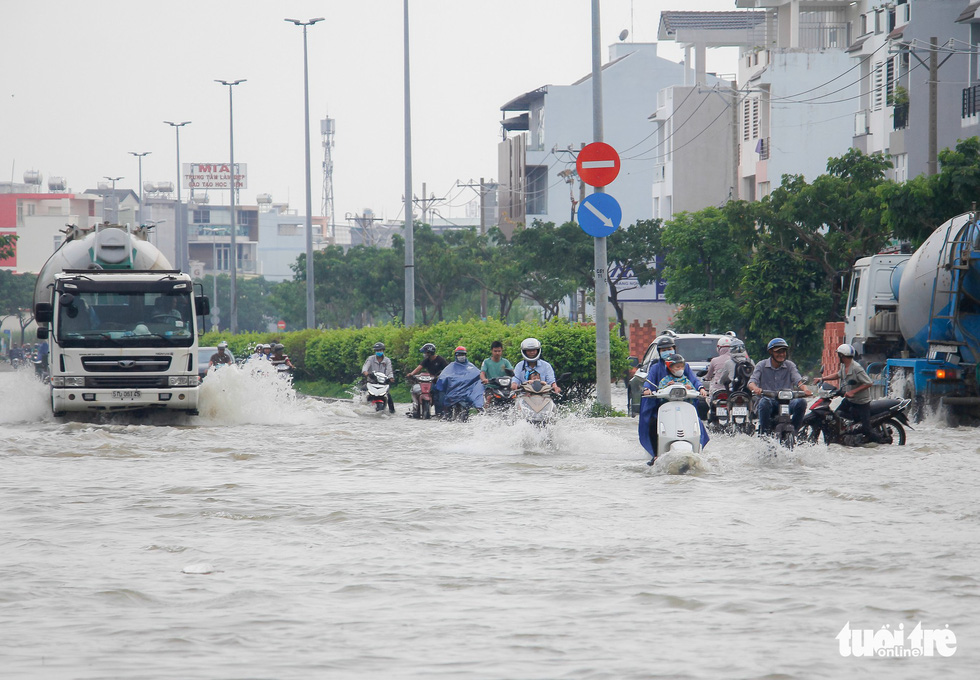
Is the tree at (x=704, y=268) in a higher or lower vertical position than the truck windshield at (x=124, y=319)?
higher

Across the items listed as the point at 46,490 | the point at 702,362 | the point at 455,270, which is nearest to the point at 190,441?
the point at 46,490

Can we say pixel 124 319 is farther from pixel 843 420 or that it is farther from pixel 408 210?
pixel 408 210

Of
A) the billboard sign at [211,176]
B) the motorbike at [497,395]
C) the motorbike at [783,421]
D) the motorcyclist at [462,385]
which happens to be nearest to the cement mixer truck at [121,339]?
the motorcyclist at [462,385]

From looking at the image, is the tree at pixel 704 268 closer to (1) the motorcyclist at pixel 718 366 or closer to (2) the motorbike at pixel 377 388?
(2) the motorbike at pixel 377 388

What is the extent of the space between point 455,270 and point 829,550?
2000 inches

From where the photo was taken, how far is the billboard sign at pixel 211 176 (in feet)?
484

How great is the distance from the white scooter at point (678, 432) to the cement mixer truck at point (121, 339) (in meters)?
9.25

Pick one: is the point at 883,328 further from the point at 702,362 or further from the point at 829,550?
the point at 829,550

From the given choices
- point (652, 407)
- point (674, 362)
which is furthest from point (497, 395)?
point (674, 362)

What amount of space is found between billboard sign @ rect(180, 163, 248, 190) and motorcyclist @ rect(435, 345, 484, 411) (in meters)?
128

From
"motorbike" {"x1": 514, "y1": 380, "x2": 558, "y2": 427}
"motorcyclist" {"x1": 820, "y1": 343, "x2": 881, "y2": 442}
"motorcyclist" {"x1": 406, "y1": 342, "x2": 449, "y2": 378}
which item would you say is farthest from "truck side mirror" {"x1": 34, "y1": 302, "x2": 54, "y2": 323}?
"motorcyclist" {"x1": 820, "y1": 343, "x2": 881, "y2": 442}

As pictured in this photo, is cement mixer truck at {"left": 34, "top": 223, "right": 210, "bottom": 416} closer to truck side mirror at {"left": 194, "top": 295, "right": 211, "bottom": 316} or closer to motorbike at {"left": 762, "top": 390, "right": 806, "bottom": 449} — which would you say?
truck side mirror at {"left": 194, "top": 295, "right": 211, "bottom": 316}

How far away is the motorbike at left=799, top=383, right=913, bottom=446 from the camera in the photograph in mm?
15500

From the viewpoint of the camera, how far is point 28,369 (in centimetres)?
2619
